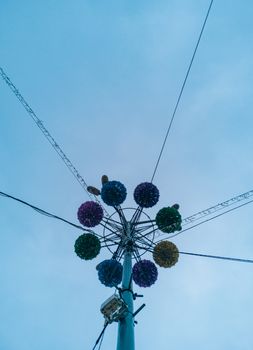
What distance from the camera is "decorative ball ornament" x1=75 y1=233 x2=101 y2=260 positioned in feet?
23.5

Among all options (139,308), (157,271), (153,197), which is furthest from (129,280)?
(153,197)

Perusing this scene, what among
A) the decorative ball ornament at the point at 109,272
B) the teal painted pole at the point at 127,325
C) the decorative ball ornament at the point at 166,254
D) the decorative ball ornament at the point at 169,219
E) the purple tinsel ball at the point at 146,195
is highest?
the purple tinsel ball at the point at 146,195

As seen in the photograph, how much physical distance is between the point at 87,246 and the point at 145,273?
4.47ft

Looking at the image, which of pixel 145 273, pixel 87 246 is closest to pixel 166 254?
pixel 145 273

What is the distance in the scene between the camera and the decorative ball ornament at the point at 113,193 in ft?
25.9

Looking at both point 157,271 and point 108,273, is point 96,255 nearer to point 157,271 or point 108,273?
point 108,273

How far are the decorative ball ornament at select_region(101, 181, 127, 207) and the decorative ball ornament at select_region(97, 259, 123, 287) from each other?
1.45 meters

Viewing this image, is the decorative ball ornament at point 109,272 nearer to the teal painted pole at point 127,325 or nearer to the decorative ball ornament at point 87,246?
the decorative ball ornament at point 87,246

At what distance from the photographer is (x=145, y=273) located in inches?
281

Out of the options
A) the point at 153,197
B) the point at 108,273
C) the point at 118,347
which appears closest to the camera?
the point at 118,347

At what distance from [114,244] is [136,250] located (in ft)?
2.17

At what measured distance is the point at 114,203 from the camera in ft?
26.1

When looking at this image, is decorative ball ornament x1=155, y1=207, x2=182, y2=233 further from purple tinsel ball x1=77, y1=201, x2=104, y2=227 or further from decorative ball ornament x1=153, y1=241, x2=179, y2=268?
purple tinsel ball x1=77, y1=201, x2=104, y2=227

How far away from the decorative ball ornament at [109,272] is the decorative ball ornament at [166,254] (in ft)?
2.81
